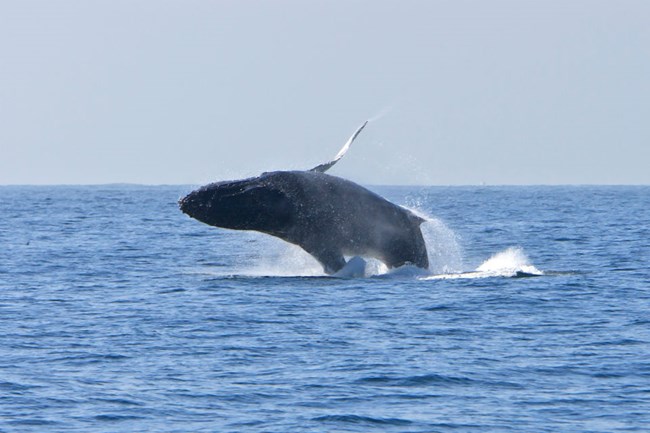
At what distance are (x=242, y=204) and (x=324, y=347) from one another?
579cm

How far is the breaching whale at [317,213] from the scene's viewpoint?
84.2ft

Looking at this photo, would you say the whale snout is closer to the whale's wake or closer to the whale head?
the whale head

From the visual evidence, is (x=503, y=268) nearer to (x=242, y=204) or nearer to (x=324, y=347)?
(x=242, y=204)

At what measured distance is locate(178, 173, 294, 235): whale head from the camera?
25500mm

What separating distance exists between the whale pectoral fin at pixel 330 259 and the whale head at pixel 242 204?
110 cm

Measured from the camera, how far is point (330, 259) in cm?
2717

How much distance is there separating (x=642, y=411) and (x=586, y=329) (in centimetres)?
584

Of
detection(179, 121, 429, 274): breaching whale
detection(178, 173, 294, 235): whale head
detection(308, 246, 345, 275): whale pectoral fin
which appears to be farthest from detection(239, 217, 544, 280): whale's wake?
detection(178, 173, 294, 235): whale head

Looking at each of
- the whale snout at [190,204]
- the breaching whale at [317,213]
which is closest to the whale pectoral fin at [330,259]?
the breaching whale at [317,213]

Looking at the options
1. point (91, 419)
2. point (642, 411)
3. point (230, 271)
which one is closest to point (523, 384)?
point (642, 411)

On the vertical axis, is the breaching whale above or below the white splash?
above

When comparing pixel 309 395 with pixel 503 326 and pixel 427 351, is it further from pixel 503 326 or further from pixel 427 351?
pixel 503 326

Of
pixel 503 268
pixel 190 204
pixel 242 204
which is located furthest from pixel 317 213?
pixel 503 268

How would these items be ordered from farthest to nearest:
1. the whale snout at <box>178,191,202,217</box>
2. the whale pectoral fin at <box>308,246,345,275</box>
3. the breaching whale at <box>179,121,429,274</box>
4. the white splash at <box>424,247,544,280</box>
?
the white splash at <box>424,247,544,280</box>, the whale pectoral fin at <box>308,246,345,275</box>, the breaching whale at <box>179,121,429,274</box>, the whale snout at <box>178,191,202,217</box>
